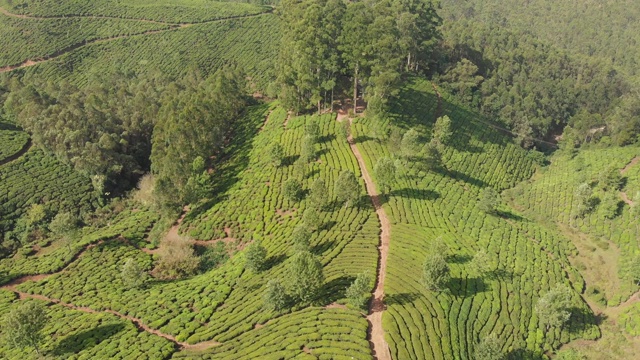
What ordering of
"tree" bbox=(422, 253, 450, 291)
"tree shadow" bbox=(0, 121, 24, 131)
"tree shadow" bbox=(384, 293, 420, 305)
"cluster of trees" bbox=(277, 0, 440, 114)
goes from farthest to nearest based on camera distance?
"tree shadow" bbox=(0, 121, 24, 131)
"cluster of trees" bbox=(277, 0, 440, 114)
"tree" bbox=(422, 253, 450, 291)
"tree shadow" bbox=(384, 293, 420, 305)

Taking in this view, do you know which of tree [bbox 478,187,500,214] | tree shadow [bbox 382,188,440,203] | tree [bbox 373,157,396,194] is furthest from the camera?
tree [bbox 478,187,500,214]

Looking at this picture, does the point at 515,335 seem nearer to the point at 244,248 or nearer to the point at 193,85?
the point at 244,248

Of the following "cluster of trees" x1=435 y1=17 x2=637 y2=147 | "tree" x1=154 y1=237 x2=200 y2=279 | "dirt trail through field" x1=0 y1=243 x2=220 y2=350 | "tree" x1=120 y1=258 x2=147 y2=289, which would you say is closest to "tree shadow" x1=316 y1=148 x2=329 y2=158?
"tree" x1=154 y1=237 x2=200 y2=279

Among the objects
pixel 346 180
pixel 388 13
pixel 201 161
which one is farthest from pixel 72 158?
pixel 388 13

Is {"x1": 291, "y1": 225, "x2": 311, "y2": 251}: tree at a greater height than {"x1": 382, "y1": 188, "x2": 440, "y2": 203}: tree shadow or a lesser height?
lesser

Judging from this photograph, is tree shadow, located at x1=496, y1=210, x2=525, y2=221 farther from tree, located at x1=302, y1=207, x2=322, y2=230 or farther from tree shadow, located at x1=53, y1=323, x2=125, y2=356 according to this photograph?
tree shadow, located at x1=53, y1=323, x2=125, y2=356

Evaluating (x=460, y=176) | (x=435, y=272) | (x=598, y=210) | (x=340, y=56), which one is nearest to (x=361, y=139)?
(x=340, y=56)
